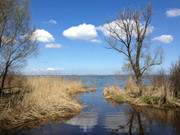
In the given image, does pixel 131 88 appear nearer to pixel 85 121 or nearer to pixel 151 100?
pixel 151 100

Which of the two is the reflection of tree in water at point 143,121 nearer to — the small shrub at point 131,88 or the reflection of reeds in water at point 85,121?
the reflection of reeds in water at point 85,121

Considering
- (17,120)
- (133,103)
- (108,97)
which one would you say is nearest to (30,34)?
(17,120)

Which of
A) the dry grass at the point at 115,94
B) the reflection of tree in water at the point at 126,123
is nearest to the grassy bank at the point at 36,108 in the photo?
the reflection of tree in water at the point at 126,123

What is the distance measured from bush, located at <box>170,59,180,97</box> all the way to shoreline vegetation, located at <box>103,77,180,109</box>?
2.06ft

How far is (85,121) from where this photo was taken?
16.9 meters

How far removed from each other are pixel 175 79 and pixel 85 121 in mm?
8600

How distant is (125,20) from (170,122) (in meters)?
13.1

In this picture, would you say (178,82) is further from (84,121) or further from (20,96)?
(20,96)

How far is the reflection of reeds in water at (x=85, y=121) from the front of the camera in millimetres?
15359

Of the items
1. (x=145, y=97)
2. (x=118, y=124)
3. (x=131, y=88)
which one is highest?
(x=131, y=88)

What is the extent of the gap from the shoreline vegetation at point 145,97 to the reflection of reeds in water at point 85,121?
5.14m

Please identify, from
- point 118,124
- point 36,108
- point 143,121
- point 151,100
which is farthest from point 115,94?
point 118,124

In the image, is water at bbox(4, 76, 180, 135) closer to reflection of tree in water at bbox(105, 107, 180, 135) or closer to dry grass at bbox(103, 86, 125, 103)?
reflection of tree in water at bbox(105, 107, 180, 135)

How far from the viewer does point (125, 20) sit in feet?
89.7
